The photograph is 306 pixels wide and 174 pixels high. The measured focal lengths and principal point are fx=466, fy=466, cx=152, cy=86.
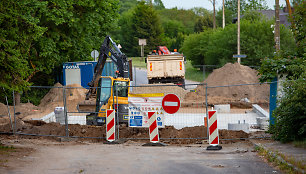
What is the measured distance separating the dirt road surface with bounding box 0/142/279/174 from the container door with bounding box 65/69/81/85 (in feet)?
64.5

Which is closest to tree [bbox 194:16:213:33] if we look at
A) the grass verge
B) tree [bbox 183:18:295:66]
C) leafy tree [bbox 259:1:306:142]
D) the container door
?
tree [bbox 183:18:295:66]

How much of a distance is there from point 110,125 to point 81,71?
1981cm

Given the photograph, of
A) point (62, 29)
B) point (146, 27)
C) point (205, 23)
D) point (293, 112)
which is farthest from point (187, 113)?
point (205, 23)

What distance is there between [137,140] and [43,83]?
2127cm

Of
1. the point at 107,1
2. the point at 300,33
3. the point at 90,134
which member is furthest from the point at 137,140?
the point at 107,1

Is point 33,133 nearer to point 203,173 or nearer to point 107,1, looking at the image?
point 203,173

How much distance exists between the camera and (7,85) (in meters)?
14.2

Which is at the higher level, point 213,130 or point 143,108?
point 143,108

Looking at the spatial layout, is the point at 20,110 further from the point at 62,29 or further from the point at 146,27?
the point at 146,27

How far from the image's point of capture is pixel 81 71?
3431 cm

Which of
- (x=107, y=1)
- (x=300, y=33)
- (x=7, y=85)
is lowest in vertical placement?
(x=7, y=85)

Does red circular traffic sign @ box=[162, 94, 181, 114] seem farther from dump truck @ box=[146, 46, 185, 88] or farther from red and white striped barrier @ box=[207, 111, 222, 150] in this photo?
dump truck @ box=[146, 46, 185, 88]

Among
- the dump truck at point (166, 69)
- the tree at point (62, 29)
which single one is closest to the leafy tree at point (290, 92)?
the tree at point (62, 29)

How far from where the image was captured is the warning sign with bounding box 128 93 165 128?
14930 millimetres
